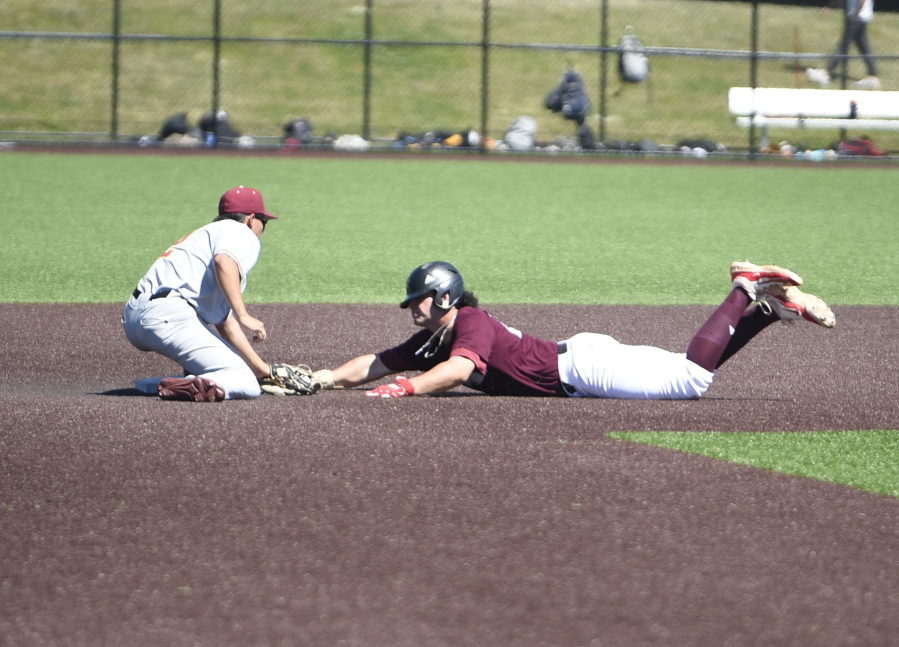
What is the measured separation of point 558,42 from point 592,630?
32779 millimetres

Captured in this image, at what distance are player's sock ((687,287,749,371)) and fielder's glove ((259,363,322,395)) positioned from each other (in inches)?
86.1

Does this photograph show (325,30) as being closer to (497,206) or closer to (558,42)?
(558,42)

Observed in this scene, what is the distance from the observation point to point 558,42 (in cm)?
3462

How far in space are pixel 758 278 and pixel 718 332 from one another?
369 mm

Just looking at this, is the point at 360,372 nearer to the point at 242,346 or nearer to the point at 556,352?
the point at 242,346

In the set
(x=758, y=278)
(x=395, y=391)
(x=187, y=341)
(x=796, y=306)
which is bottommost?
(x=395, y=391)

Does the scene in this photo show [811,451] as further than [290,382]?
No

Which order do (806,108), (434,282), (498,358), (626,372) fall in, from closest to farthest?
(434,282) → (498,358) → (626,372) → (806,108)

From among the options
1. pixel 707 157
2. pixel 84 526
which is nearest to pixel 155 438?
pixel 84 526

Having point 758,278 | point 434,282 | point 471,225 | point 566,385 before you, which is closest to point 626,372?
point 566,385

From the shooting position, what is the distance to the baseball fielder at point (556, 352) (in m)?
6.16

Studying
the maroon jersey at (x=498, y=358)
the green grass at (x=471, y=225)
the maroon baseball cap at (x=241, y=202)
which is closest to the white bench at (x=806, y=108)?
the green grass at (x=471, y=225)

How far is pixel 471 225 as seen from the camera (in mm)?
14562

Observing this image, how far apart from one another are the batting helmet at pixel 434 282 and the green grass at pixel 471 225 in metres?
3.76
